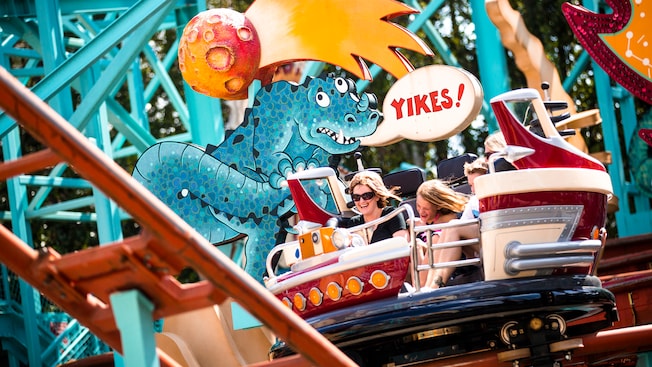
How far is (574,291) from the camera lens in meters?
4.74

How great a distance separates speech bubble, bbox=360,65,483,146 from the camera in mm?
6363

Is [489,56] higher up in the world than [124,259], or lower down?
higher up

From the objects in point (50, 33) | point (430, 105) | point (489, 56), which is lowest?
point (430, 105)

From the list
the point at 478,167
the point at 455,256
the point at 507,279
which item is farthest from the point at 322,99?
the point at 507,279

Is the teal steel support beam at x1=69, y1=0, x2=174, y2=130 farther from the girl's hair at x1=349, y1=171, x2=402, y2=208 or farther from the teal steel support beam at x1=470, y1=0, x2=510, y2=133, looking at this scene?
the teal steel support beam at x1=470, y1=0, x2=510, y2=133

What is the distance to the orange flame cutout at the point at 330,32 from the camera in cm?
734

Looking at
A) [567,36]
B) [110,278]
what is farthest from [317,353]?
[567,36]

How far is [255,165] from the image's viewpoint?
745 centimetres

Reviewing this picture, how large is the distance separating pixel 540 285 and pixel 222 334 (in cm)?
478

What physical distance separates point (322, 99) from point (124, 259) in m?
4.54

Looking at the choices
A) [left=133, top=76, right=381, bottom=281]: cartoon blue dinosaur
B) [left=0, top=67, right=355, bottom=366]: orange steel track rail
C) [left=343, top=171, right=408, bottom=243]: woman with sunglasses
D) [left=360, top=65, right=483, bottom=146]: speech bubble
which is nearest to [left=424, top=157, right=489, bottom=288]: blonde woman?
[left=343, top=171, right=408, bottom=243]: woman with sunglasses

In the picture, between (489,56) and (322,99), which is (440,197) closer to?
(322,99)

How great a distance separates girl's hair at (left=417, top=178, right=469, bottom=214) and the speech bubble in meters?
1.06

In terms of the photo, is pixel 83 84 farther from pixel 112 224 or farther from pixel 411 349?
pixel 411 349
